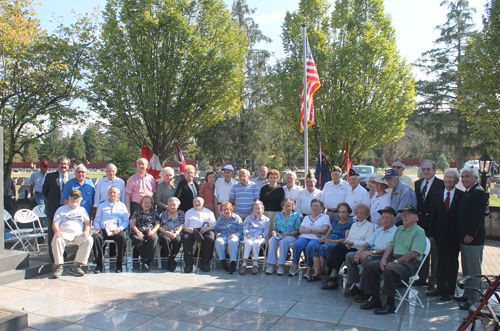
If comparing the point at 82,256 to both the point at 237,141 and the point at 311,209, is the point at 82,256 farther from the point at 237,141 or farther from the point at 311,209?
the point at 237,141

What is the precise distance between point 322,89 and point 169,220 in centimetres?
1242

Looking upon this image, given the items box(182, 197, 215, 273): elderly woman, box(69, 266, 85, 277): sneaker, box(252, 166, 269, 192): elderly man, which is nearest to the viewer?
box(69, 266, 85, 277): sneaker

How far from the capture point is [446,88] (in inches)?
1171

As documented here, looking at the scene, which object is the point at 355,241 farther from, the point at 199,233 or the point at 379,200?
the point at 199,233

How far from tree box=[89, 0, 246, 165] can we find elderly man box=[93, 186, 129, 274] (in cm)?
677

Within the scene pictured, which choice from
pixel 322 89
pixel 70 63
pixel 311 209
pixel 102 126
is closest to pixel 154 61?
pixel 70 63

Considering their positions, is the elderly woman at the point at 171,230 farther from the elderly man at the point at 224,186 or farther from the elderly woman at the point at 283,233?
the elderly woman at the point at 283,233

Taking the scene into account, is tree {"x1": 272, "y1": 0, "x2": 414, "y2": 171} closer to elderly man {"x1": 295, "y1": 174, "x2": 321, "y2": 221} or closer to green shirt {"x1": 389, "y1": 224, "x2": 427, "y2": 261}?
elderly man {"x1": 295, "y1": 174, "x2": 321, "y2": 221}

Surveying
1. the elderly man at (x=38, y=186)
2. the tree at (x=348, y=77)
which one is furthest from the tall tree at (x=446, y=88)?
the elderly man at (x=38, y=186)

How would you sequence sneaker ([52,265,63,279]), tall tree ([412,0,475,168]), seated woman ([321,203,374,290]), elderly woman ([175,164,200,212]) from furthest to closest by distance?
1. tall tree ([412,0,475,168])
2. elderly woman ([175,164,200,212])
3. sneaker ([52,265,63,279])
4. seated woman ([321,203,374,290])

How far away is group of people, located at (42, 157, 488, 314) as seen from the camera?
4.66 metres

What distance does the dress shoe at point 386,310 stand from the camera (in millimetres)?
4340

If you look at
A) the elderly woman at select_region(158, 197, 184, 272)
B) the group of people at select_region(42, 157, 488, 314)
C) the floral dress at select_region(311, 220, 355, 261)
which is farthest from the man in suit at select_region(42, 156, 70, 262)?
the floral dress at select_region(311, 220, 355, 261)

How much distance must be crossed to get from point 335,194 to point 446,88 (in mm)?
28248
